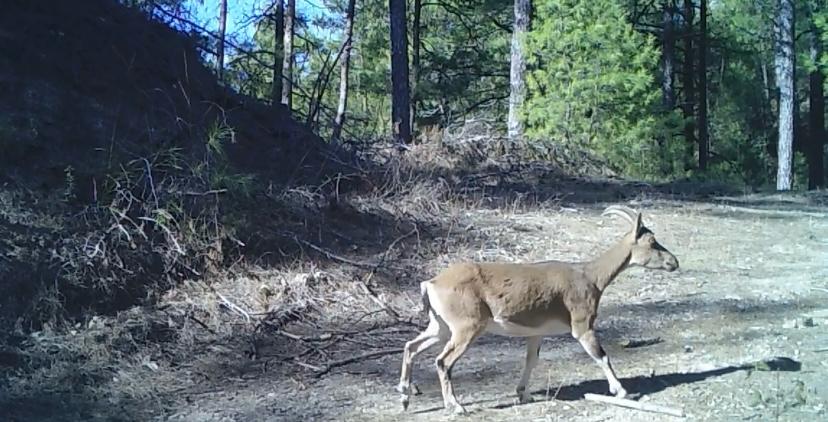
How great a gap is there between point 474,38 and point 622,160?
376 inches

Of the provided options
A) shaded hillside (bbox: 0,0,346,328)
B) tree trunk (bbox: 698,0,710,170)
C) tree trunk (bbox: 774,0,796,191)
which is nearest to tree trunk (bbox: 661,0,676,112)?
tree trunk (bbox: 698,0,710,170)

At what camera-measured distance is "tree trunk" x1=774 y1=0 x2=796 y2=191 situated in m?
22.7

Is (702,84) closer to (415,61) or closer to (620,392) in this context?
(415,61)

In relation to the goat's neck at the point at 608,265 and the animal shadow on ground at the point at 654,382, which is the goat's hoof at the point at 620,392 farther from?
the goat's neck at the point at 608,265

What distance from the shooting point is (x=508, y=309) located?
21.6ft

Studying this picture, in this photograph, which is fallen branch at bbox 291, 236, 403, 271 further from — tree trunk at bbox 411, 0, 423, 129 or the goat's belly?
tree trunk at bbox 411, 0, 423, 129

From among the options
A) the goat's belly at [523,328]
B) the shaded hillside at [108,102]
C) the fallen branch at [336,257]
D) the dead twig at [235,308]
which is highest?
the shaded hillside at [108,102]

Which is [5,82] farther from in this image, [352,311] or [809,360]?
[809,360]

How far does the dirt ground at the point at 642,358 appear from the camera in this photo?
22.1ft

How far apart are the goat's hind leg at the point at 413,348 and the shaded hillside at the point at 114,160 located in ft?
11.1

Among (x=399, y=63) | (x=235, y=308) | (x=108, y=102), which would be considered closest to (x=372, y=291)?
(x=235, y=308)

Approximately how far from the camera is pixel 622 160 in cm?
2194

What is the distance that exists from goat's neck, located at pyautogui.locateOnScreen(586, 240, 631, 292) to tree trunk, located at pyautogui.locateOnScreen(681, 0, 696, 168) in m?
23.9

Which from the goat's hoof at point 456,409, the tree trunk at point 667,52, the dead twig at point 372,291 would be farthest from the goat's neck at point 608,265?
the tree trunk at point 667,52
